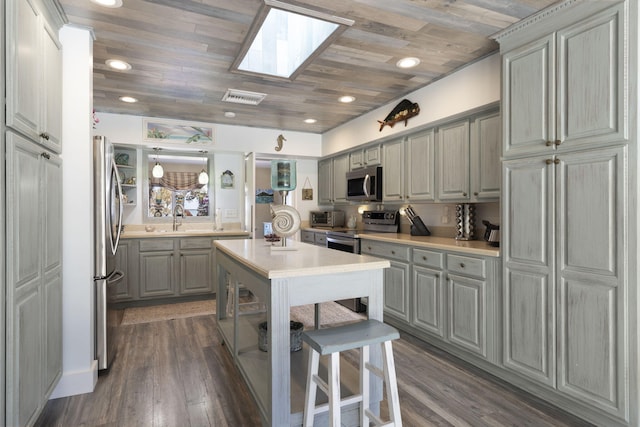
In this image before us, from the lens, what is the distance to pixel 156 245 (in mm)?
4465

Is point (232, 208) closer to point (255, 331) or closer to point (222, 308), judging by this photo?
point (222, 308)

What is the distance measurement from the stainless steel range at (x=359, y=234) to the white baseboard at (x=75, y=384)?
259 centimetres

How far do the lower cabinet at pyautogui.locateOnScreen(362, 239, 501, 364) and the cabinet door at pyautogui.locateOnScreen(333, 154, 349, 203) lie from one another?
1534mm

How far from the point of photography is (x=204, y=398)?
225 centimetres

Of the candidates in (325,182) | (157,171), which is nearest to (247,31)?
(157,171)

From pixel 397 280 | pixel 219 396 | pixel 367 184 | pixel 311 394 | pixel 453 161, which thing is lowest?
pixel 219 396

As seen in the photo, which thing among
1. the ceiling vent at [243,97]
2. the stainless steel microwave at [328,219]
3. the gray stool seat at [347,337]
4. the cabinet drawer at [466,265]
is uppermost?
the ceiling vent at [243,97]

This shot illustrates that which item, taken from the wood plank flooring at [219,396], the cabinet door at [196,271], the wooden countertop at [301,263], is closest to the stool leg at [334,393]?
the wooden countertop at [301,263]

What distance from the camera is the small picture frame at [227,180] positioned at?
17.5 ft

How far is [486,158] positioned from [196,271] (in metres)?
3.67

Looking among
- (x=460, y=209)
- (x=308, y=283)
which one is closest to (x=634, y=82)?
(x=460, y=209)

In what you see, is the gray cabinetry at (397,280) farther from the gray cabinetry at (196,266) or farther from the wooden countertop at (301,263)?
the gray cabinetry at (196,266)

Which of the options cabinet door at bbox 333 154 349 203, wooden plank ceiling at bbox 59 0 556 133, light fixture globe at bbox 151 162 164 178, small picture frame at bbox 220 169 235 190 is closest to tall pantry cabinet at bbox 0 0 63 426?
wooden plank ceiling at bbox 59 0 556 133

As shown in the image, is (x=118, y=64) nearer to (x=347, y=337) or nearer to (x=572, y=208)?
(x=347, y=337)
